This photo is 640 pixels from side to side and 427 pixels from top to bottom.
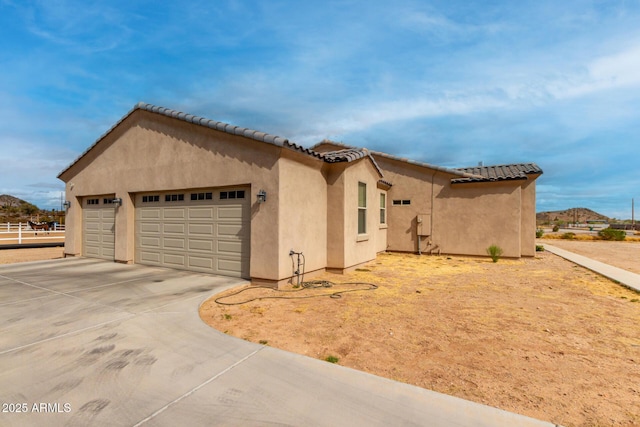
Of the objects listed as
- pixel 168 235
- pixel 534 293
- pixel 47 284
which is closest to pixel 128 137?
pixel 168 235

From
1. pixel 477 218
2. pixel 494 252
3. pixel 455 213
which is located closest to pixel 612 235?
pixel 477 218

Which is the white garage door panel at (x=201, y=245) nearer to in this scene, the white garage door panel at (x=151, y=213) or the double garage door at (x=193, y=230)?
the double garage door at (x=193, y=230)

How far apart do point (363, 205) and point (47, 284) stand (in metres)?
9.58

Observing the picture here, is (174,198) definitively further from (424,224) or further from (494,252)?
(494,252)

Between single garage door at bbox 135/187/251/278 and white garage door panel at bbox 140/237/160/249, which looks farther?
white garage door panel at bbox 140/237/160/249

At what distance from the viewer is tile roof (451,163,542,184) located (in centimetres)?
1356

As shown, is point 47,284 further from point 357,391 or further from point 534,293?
point 534,293

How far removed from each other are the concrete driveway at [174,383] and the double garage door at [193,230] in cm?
341

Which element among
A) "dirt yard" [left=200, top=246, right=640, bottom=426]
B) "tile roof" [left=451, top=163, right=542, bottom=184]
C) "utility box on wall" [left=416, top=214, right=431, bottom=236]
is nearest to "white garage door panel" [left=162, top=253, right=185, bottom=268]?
"dirt yard" [left=200, top=246, right=640, bottom=426]

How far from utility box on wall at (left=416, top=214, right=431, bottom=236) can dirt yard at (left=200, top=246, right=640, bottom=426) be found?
264 inches

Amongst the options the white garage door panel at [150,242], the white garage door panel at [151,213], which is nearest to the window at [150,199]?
the white garage door panel at [151,213]

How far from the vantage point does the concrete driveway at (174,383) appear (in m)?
2.59

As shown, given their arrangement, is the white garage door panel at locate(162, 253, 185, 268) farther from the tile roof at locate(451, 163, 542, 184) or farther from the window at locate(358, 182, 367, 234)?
the tile roof at locate(451, 163, 542, 184)

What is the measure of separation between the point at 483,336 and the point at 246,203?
632cm
